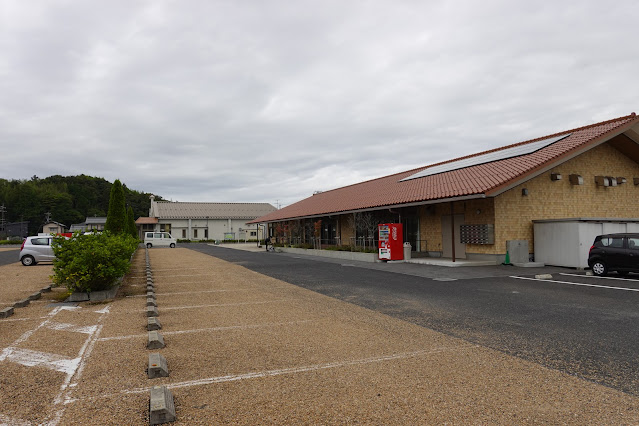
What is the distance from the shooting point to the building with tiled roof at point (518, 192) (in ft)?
52.5

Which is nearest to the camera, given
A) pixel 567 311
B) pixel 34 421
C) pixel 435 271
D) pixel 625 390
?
pixel 34 421

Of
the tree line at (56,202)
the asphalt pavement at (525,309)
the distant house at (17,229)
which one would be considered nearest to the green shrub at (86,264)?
the asphalt pavement at (525,309)

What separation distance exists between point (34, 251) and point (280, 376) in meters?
19.6

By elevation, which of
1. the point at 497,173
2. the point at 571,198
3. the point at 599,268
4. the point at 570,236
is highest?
the point at 497,173

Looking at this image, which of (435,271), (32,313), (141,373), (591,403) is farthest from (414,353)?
(435,271)

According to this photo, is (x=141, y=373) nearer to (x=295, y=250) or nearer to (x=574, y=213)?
(x=574, y=213)

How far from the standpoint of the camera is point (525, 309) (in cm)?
763

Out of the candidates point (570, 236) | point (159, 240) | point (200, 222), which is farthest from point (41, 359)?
point (200, 222)

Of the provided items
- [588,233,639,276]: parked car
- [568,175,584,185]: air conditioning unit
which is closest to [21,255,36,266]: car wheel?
[588,233,639,276]: parked car

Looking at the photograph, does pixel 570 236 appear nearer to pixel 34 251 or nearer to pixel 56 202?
pixel 34 251

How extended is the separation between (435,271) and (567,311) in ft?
23.1

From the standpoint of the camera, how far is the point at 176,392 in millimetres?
3771

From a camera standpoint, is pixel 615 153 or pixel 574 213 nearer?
pixel 574 213

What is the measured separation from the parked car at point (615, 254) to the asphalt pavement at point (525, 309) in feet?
1.40
